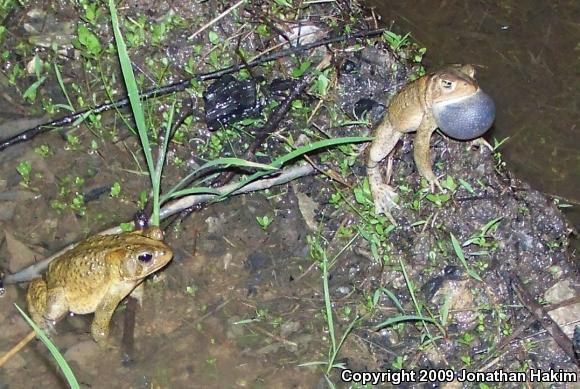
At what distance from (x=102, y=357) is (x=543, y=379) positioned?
2759 mm

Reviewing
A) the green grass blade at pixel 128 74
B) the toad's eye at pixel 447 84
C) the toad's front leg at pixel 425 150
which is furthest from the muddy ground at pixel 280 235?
the green grass blade at pixel 128 74

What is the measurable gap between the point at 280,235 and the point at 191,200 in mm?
668

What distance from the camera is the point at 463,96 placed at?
4.78 metres

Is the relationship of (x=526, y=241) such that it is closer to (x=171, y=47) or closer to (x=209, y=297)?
(x=209, y=297)

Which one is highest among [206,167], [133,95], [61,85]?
[133,95]

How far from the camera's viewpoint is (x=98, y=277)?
4812 millimetres

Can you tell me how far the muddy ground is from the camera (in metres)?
4.83

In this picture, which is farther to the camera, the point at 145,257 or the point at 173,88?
the point at 173,88

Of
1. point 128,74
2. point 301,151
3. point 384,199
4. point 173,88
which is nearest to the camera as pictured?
point 128,74

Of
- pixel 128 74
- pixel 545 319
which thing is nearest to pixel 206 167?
pixel 128 74

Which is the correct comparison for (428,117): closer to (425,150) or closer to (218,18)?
(425,150)

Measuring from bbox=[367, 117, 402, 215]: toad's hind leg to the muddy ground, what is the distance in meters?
0.10

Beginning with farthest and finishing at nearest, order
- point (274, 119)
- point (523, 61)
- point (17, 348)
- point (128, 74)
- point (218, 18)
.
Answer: point (523, 61)
point (218, 18)
point (274, 119)
point (17, 348)
point (128, 74)

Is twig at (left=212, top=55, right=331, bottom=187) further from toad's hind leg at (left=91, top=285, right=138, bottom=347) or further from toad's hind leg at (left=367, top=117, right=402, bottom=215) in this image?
toad's hind leg at (left=91, top=285, right=138, bottom=347)
